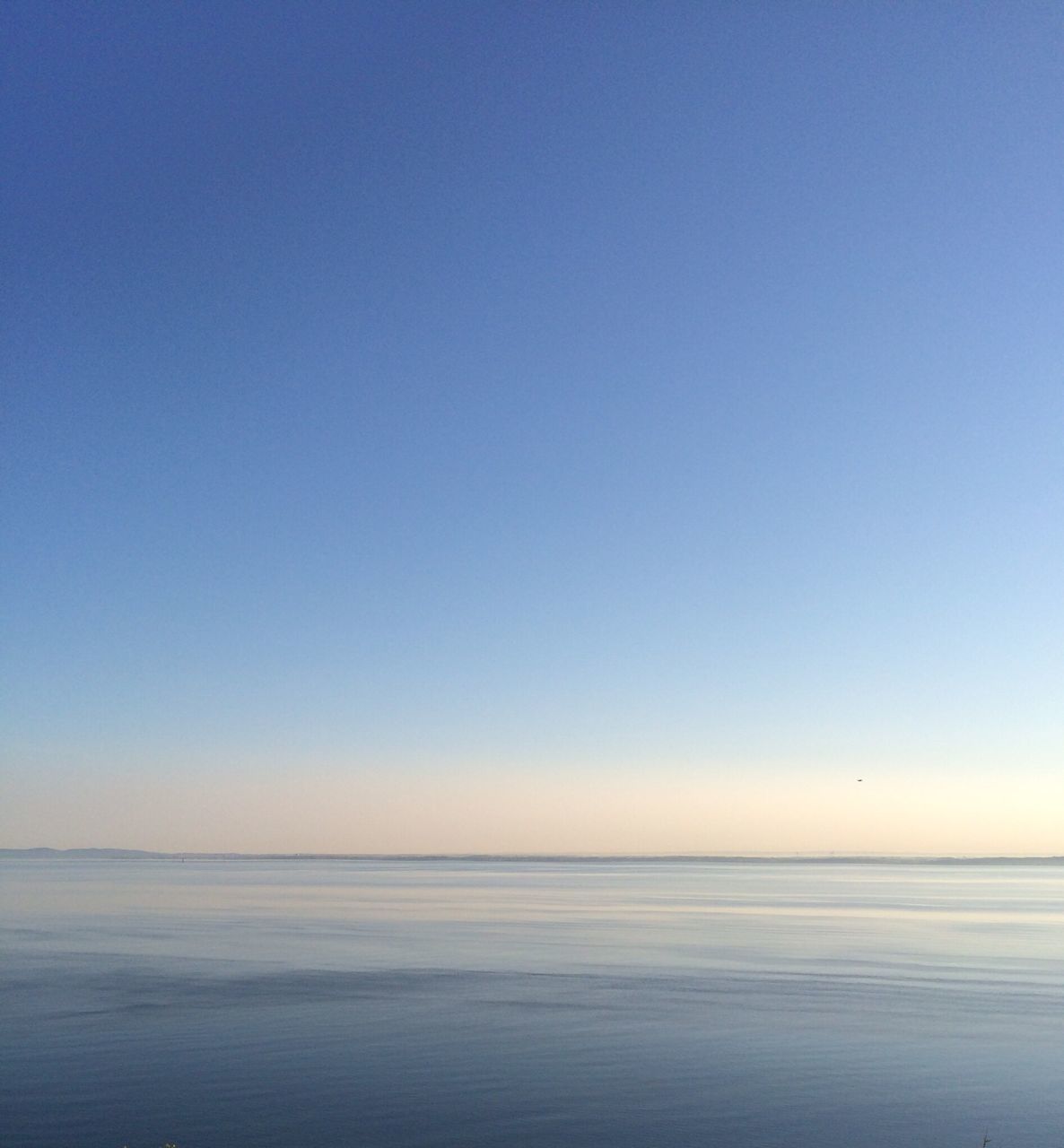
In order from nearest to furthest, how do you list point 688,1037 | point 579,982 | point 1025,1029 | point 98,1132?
point 98,1132 < point 688,1037 < point 1025,1029 < point 579,982

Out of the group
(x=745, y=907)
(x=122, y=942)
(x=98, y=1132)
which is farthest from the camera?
(x=745, y=907)

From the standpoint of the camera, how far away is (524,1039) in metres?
28.0

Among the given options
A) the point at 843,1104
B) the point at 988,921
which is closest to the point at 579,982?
the point at 843,1104

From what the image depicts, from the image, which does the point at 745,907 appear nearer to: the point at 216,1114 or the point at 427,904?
the point at 427,904

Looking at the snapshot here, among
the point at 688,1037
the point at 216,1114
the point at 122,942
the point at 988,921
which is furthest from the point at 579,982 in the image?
Result: the point at 988,921

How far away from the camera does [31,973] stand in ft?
129

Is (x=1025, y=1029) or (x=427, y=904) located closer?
(x=1025, y=1029)

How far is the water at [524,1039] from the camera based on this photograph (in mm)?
20734

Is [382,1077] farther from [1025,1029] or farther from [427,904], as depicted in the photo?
[427,904]

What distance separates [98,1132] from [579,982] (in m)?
21.7

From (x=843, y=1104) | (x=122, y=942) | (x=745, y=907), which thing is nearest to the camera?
(x=843, y=1104)

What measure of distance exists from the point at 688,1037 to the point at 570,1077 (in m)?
5.56

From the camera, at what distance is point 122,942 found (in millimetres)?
51375

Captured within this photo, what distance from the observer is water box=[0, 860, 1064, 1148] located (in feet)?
68.0
